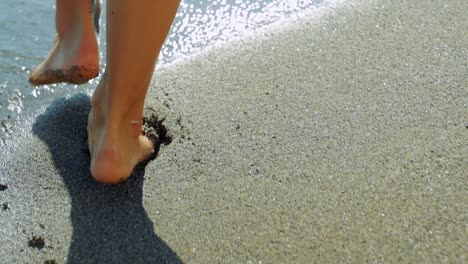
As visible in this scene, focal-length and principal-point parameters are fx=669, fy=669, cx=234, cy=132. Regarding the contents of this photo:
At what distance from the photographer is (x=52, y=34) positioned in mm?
2734

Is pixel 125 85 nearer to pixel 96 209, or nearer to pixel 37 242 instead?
pixel 96 209

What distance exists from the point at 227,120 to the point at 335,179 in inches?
17.6

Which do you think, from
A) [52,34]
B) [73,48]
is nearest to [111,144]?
[73,48]

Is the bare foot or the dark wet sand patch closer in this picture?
the dark wet sand patch

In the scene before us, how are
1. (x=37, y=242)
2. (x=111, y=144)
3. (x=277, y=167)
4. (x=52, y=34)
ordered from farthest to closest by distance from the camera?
1. (x=52, y=34)
2. (x=277, y=167)
3. (x=111, y=144)
4. (x=37, y=242)

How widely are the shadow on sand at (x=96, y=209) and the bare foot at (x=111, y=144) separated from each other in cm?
6

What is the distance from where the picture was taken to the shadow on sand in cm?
172

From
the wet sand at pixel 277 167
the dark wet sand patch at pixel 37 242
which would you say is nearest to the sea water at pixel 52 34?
the wet sand at pixel 277 167

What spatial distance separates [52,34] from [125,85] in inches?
42.6

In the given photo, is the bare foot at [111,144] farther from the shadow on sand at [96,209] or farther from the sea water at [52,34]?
the sea water at [52,34]

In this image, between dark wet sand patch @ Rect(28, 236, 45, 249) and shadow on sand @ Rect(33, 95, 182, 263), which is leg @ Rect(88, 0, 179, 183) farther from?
dark wet sand patch @ Rect(28, 236, 45, 249)

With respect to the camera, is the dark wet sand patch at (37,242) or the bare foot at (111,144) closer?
the dark wet sand patch at (37,242)

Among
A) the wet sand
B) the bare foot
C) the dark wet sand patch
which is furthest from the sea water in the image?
the dark wet sand patch

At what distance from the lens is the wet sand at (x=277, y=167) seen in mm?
1734
